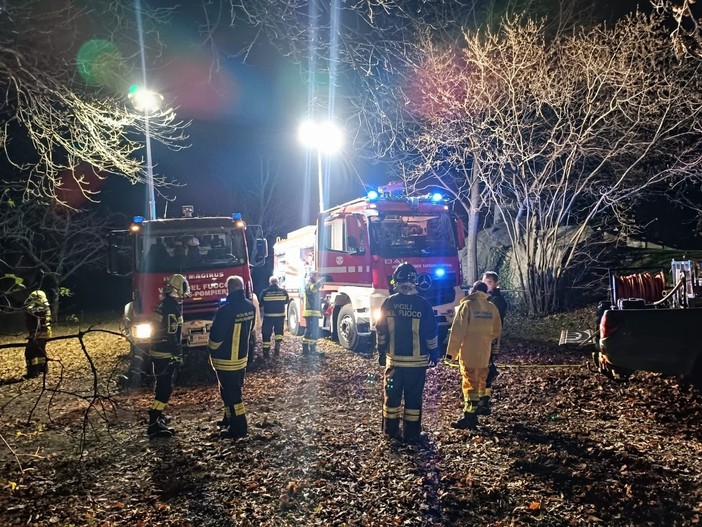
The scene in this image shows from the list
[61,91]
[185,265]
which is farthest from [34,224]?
[61,91]

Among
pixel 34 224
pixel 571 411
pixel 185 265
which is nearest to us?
pixel 571 411

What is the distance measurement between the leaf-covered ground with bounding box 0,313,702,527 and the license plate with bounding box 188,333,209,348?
1362 mm

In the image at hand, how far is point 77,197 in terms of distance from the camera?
25422mm

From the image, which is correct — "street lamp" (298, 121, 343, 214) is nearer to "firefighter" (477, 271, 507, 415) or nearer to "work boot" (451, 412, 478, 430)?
"firefighter" (477, 271, 507, 415)

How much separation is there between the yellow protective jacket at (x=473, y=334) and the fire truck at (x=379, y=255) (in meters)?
3.82

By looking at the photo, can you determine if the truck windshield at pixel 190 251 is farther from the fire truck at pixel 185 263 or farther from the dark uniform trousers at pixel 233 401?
the dark uniform trousers at pixel 233 401

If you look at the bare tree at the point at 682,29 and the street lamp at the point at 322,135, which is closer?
the bare tree at the point at 682,29

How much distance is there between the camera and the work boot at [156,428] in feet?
20.0

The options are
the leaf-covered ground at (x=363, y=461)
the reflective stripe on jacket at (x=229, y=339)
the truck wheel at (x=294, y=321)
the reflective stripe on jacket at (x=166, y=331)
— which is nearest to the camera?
the leaf-covered ground at (x=363, y=461)

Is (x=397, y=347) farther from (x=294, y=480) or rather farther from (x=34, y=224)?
(x=34, y=224)

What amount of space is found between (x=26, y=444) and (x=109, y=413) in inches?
47.9

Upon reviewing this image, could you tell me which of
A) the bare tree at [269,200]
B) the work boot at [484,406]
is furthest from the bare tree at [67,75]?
the bare tree at [269,200]

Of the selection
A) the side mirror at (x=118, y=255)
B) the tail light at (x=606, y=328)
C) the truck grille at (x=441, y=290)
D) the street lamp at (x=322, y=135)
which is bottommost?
the tail light at (x=606, y=328)

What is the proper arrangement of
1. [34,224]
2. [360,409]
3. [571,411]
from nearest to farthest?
[571,411] < [360,409] < [34,224]
